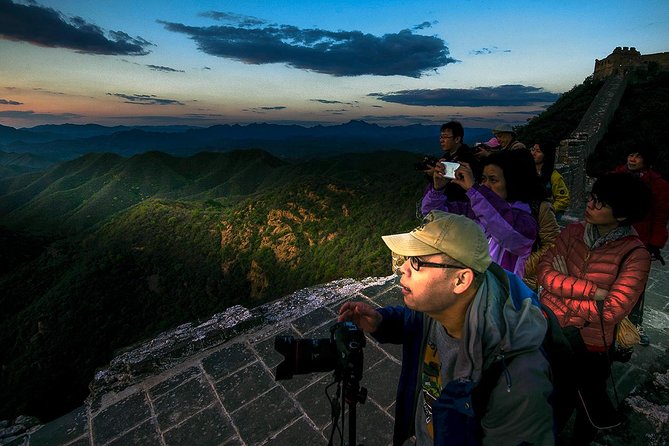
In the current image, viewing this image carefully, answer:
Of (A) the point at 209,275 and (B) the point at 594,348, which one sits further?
(A) the point at 209,275

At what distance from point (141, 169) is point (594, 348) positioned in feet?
396

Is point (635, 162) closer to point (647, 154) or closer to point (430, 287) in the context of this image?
point (647, 154)

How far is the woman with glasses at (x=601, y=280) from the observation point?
175cm

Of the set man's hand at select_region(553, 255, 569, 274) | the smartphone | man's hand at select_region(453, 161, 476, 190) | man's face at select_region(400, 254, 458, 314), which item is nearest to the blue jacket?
man's face at select_region(400, 254, 458, 314)

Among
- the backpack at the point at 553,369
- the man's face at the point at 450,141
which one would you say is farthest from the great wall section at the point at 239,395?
the man's face at the point at 450,141

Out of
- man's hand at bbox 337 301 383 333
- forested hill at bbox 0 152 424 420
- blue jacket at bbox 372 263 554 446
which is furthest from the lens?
forested hill at bbox 0 152 424 420

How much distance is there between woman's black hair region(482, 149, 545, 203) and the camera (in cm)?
225

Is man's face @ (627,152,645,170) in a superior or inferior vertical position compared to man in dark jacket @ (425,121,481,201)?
inferior

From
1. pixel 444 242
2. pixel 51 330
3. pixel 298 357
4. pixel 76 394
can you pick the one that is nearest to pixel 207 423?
pixel 298 357

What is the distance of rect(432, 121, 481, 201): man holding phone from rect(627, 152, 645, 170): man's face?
217 centimetres

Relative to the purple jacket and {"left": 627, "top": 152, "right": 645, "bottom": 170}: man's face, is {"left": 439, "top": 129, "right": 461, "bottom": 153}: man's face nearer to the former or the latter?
the purple jacket

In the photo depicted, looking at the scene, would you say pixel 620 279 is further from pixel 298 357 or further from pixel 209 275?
pixel 209 275

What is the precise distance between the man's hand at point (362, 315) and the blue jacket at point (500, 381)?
0.54 m

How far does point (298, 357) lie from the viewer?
4.65 feet
